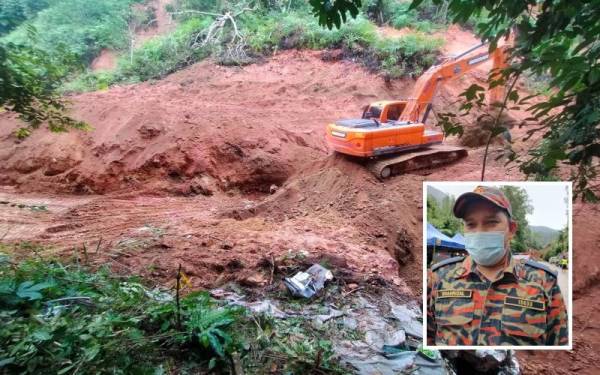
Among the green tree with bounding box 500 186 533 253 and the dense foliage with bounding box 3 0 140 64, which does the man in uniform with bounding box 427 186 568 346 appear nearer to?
the green tree with bounding box 500 186 533 253

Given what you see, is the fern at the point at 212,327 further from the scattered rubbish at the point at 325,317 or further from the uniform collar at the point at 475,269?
the uniform collar at the point at 475,269

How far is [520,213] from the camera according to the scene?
5.25ft

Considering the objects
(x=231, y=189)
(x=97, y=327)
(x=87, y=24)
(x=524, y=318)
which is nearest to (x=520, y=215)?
(x=524, y=318)

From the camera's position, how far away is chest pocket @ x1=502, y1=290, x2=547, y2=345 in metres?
1.58

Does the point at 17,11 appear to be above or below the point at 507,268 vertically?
above

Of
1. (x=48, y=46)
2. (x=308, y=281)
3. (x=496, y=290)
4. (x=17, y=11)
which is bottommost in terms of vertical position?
(x=308, y=281)

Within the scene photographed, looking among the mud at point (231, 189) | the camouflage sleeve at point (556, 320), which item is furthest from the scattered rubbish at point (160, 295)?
the camouflage sleeve at point (556, 320)

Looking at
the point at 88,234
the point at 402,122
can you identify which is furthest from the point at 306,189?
the point at 88,234

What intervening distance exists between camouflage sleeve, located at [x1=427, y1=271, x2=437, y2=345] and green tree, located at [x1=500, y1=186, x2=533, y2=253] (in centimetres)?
30

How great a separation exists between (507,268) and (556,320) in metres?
0.24

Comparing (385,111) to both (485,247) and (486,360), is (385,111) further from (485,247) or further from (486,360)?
(485,247)

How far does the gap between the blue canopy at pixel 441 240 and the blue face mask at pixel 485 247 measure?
0.04 meters

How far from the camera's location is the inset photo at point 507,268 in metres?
1.58

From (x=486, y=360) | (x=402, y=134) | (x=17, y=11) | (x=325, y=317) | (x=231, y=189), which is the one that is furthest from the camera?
(x=17, y=11)
